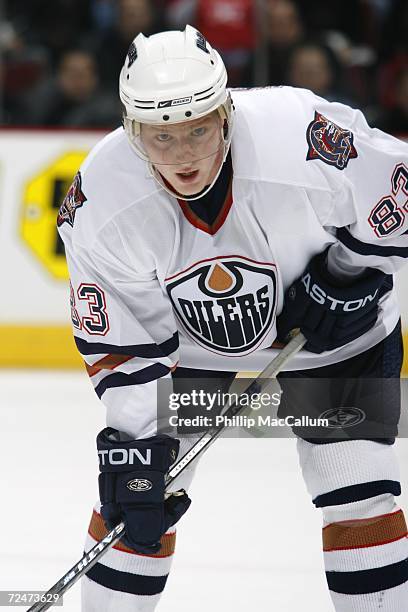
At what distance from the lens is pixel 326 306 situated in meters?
2.13

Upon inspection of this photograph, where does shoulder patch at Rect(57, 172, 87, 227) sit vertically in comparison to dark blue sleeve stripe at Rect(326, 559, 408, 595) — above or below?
above

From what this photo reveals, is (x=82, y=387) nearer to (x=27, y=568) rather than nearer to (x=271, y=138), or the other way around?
(x=27, y=568)

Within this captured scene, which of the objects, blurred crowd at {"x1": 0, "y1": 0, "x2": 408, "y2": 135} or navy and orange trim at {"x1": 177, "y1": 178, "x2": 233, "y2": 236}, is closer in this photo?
navy and orange trim at {"x1": 177, "y1": 178, "x2": 233, "y2": 236}

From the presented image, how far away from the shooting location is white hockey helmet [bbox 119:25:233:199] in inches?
72.4

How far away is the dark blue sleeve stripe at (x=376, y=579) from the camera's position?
2.02 metres

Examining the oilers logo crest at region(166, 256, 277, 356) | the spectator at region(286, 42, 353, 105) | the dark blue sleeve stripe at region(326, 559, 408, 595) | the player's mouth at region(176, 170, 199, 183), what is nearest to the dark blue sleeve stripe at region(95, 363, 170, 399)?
the oilers logo crest at region(166, 256, 277, 356)

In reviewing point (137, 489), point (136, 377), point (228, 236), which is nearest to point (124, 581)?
point (137, 489)

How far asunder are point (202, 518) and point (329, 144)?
136 cm

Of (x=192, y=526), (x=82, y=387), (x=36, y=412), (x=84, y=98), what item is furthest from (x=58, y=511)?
(x=84, y=98)

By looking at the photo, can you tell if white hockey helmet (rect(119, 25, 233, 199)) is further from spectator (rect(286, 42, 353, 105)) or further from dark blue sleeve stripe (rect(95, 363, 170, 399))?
spectator (rect(286, 42, 353, 105))

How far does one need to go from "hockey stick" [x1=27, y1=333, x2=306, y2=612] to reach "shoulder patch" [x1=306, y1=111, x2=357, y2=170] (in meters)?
0.37

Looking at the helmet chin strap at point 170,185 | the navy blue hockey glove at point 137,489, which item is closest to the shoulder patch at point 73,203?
the helmet chin strap at point 170,185

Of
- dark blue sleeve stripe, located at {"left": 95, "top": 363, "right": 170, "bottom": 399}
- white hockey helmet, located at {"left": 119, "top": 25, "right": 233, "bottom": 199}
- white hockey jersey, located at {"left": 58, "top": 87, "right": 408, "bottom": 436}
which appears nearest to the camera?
white hockey helmet, located at {"left": 119, "top": 25, "right": 233, "bottom": 199}

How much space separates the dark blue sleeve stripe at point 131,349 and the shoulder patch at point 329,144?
43cm
